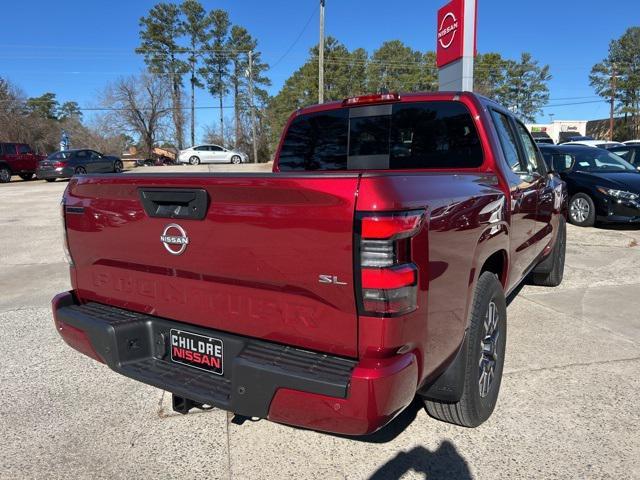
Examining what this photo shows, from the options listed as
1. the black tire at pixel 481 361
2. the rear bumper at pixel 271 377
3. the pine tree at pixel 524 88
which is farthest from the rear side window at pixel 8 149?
the pine tree at pixel 524 88

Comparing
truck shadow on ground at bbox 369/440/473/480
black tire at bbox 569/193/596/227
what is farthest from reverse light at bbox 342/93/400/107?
black tire at bbox 569/193/596/227

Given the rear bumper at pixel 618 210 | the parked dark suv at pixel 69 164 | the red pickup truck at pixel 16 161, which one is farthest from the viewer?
the red pickup truck at pixel 16 161

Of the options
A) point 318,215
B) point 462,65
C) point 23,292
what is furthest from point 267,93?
point 318,215

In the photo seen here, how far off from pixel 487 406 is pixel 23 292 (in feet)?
18.6

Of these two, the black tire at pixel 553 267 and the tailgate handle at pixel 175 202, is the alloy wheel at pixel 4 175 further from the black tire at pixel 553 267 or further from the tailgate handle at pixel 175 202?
the tailgate handle at pixel 175 202

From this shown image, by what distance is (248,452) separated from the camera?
272cm

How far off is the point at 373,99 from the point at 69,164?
24.3 metres

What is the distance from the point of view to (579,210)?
34.4 ft

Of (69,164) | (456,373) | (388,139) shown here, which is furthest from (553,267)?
(69,164)

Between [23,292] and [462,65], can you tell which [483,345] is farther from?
[462,65]

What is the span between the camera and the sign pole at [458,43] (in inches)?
468

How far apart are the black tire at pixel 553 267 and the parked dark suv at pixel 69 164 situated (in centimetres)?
2229

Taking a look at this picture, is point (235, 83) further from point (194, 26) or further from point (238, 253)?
point (238, 253)

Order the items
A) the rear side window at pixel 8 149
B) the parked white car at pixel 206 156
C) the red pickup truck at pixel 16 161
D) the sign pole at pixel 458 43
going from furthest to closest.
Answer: the parked white car at pixel 206 156
the rear side window at pixel 8 149
the red pickup truck at pixel 16 161
the sign pole at pixel 458 43
